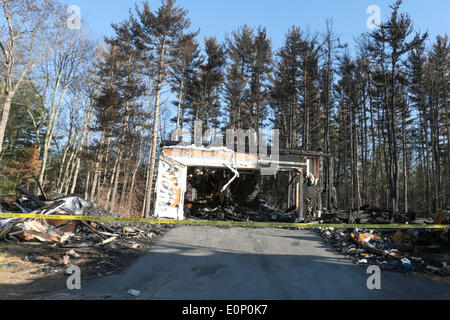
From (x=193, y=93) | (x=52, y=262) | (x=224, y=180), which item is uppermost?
(x=193, y=93)

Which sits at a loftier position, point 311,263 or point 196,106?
point 196,106

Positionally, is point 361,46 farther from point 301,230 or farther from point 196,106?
point 301,230

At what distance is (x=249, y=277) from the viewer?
5.28 meters

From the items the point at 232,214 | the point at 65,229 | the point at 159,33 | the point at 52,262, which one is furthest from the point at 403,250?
the point at 159,33

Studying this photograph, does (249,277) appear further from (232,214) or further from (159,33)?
(159,33)

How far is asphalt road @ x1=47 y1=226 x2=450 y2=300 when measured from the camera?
4477 millimetres

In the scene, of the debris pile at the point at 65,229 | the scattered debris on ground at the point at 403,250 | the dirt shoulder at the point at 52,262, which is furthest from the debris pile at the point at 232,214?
the dirt shoulder at the point at 52,262

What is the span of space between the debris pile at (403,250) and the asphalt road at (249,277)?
506 millimetres

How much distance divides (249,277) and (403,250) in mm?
4851

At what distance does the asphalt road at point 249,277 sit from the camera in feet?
14.7

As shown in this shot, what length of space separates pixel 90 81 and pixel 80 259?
1945 centimetres

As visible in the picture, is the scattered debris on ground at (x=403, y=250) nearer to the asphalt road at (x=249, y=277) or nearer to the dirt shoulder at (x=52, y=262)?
the asphalt road at (x=249, y=277)
